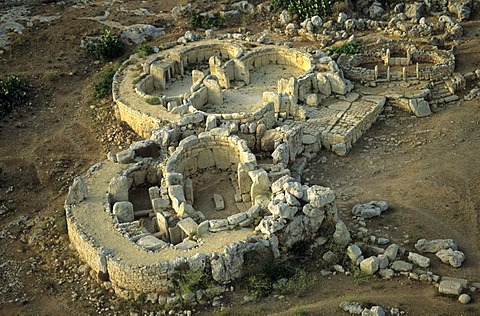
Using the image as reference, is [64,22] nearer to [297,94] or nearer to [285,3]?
[285,3]

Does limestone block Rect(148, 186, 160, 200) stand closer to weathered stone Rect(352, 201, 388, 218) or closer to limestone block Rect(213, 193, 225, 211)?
limestone block Rect(213, 193, 225, 211)

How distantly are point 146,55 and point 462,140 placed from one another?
13888 millimetres

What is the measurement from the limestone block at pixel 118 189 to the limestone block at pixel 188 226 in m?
2.34

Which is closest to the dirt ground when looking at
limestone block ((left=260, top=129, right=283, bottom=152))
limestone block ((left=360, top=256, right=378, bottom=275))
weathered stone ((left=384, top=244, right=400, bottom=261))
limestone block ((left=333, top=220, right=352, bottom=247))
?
limestone block ((left=360, top=256, right=378, bottom=275))

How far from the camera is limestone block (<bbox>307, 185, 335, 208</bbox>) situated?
1716 cm

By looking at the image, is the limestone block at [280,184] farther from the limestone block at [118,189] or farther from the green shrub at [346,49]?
the green shrub at [346,49]

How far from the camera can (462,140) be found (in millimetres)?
22969

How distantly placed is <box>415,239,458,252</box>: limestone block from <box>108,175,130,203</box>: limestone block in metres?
8.01

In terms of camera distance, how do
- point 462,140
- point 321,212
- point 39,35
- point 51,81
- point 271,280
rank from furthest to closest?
point 39,35 → point 51,81 → point 462,140 → point 321,212 → point 271,280

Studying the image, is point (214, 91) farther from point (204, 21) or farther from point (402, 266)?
point (402, 266)

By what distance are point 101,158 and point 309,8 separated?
14.8 metres

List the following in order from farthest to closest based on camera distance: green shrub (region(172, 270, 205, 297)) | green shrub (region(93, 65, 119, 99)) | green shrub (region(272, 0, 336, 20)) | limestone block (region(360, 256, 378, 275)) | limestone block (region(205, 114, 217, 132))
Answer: green shrub (region(272, 0, 336, 20)) < green shrub (region(93, 65, 119, 99)) < limestone block (region(205, 114, 217, 132)) < limestone block (region(360, 256, 378, 275)) < green shrub (region(172, 270, 205, 297))

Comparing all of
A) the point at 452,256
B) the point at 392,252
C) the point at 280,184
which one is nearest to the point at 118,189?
the point at 280,184

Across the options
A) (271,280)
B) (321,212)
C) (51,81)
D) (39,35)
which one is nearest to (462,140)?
(321,212)
